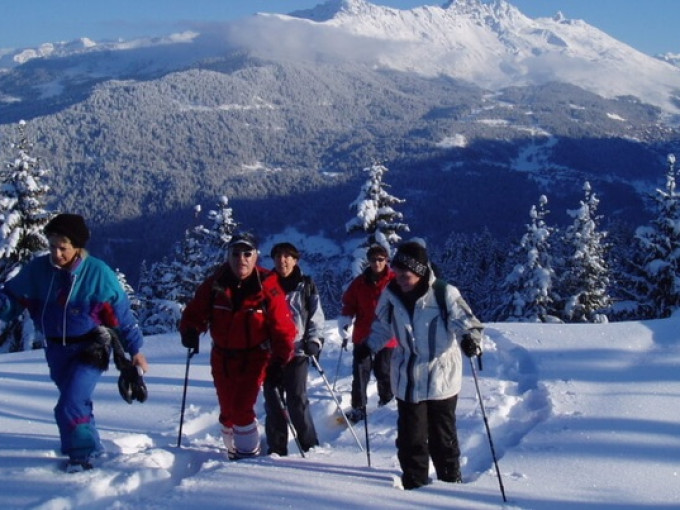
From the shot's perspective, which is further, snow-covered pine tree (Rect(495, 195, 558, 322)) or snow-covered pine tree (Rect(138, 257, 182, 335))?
snow-covered pine tree (Rect(495, 195, 558, 322))

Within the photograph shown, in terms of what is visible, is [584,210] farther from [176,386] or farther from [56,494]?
[56,494]

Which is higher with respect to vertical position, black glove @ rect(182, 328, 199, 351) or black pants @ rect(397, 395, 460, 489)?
black glove @ rect(182, 328, 199, 351)

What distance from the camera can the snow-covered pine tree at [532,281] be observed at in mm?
22016

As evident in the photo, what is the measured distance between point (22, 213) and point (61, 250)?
1371 centimetres

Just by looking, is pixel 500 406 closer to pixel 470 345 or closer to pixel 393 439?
pixel 393 439

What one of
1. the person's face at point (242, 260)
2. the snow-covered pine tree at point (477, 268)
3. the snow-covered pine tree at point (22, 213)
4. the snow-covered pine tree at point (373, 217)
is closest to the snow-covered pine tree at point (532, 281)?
the snow-covered pine tree at point (373, 217)

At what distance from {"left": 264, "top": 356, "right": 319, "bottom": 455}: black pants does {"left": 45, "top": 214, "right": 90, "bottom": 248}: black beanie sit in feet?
7.16

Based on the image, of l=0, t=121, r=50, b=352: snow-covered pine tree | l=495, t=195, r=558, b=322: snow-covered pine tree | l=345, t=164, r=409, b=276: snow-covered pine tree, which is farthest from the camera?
l=495, t=195, r=558, b=322: snow-covered pine tree

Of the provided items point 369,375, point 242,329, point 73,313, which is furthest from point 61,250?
point 369,375

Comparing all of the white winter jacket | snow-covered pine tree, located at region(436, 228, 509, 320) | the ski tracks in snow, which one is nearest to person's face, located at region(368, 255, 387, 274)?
the ski tracks in snow

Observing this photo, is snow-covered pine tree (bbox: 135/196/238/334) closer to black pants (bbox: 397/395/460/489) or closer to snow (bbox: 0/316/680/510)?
snow (bbox: 0/316/680/510)

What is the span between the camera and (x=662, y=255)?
1950cm

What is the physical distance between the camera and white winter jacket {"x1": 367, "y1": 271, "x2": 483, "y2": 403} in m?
4.23

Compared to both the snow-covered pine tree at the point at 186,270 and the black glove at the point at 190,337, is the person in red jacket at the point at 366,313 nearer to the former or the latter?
the black glove at the point at 190,337
